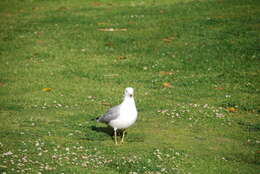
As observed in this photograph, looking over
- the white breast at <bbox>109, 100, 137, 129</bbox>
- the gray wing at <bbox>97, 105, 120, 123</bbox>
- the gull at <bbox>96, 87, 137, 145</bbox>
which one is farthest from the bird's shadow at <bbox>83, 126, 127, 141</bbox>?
the white breast at <bbox>109, 100, 137, 129</bbox>

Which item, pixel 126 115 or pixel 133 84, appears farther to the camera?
pixel 133 84

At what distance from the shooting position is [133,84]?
20672 millimetres

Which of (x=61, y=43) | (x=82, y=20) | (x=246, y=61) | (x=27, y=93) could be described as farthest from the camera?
(x=82, y=20)

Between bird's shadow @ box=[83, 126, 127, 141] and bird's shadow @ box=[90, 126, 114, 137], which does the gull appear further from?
bird's shadow @ box=[90, 126, 114, 137]

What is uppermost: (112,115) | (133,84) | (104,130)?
(133,84)

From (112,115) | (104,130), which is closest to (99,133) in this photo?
(104,130)

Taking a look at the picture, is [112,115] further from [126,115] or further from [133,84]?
[133,84]

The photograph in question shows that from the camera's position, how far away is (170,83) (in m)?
20.7

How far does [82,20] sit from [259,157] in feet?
62.4

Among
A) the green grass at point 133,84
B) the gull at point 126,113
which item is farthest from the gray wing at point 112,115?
the green grass at point 133,84

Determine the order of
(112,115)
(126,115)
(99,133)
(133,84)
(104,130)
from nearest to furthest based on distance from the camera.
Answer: (126,115) → (112,115) → (99,133) → (104,130) → (133,84)

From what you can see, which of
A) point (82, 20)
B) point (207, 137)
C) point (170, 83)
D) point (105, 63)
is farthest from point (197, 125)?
point (82, 20)

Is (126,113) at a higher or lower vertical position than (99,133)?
higher

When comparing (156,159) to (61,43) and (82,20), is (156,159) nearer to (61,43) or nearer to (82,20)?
(61,43)
